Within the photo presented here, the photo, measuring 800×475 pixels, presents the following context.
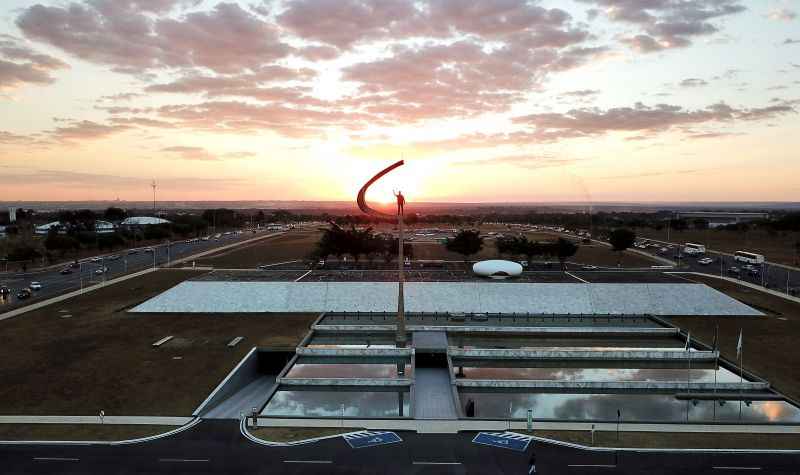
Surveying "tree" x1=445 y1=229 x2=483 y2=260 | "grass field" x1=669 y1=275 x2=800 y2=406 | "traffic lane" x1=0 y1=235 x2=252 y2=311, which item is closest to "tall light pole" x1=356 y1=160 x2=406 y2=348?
"grass field" x1=669 y1=275 x2=800 y2=406

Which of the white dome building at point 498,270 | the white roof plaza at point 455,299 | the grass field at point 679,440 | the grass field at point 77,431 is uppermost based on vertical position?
the white dome building at point 498,270

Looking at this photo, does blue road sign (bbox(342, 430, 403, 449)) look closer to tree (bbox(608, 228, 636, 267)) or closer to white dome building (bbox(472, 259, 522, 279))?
white dome building (bbox(472, 259, 522, 279))

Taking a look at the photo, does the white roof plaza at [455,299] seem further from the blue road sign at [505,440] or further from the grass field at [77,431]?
the blue road sign at [505,440]

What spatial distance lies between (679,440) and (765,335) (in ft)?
104

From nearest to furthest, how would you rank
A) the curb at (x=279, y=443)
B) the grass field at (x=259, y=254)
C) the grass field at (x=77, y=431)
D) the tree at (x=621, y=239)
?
the curb at (x=279, y=443) → the grass field at (x=77, y=431) → the grass field at (x=259, y=254) → the tree at (x=621, y=239)

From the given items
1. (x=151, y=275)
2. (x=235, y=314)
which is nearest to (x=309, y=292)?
(x=235, y=314)

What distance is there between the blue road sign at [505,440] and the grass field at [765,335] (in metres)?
23.1

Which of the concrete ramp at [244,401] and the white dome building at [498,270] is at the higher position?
the white dome building at [498,270]

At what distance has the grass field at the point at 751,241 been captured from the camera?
11385 centimetres

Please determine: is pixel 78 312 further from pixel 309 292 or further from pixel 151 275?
pixel 309 292

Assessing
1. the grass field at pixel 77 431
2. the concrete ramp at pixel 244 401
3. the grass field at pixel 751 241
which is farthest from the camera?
the grass field at pixel 751 241

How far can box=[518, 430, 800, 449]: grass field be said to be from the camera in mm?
29250

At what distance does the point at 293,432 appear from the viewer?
30.9m

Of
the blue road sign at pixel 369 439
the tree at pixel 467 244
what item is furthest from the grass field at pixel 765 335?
the tree at pixel 467 244
